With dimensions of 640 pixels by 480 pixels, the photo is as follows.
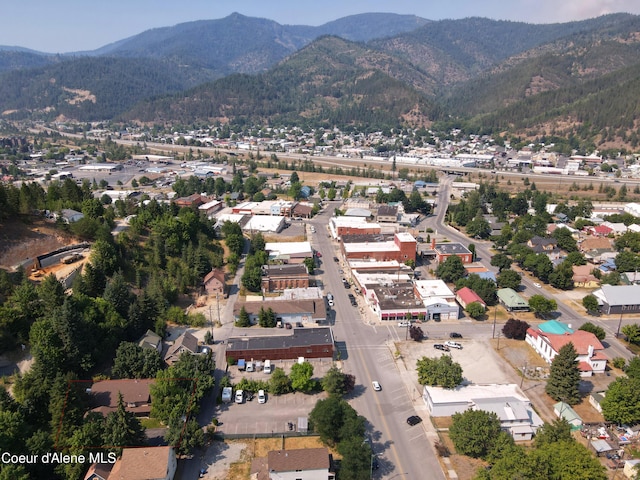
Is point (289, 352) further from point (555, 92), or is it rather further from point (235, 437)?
point (555, 92)

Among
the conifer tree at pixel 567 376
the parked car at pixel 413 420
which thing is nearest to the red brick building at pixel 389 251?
the conifer tree at pixel 567 376

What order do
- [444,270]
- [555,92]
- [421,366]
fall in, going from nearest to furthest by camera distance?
[421,366] → [444,270] → [555,92]

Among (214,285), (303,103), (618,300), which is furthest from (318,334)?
(303,103)

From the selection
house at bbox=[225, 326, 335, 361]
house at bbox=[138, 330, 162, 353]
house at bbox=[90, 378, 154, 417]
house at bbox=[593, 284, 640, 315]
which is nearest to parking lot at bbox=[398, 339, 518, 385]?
house at bbox=[225, 326, 335, 361]

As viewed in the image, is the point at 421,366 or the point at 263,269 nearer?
the point at 421,366

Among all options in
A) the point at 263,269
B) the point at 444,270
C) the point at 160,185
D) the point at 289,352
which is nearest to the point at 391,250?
the point at 444,270

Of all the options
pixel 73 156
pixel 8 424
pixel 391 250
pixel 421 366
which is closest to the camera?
pixel 8 424

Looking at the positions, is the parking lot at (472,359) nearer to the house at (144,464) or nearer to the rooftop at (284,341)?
the rooftop at (284,341)
